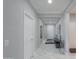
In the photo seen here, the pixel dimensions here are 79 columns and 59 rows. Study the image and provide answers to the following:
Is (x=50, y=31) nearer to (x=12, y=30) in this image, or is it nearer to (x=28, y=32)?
(x=28, y=32)

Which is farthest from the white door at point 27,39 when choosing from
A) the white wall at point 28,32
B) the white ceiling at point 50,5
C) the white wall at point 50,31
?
the white wall at point 50,31

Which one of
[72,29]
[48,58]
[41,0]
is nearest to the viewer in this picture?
[41,0]

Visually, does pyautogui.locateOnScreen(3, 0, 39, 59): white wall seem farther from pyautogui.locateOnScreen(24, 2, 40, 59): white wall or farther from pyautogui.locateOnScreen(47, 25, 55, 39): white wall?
pyautogui.locateOnScreen(47, 25, 55, 39): white wall

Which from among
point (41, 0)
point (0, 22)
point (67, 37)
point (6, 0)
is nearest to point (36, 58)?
point (67, 37)

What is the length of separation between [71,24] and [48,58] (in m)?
3.21

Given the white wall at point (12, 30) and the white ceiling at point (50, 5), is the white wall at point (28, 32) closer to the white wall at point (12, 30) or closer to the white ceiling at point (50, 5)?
the white ceiling at point (50, 5)

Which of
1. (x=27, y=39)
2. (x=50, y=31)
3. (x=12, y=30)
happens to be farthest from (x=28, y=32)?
(x=50, y=31)

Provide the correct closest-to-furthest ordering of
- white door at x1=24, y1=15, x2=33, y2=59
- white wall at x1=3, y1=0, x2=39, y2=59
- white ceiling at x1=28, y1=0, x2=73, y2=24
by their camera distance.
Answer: white wall at x1=3, y1=0, x2=39, y2=59
white door at x1=24, y1=15, x2=33, y2=59
white ceiling at x1=28, y1=0, x2=73, y2=24

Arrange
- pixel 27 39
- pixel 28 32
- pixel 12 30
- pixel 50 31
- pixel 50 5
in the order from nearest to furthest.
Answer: pixel 12 30 < pixel 27 39 < pixel 28 32 < pixel 50 5 < pixel 50 31

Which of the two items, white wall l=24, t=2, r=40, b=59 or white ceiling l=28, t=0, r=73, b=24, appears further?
white ceiling l=28, t=0, r=73, b=24

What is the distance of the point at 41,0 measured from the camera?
416 cm

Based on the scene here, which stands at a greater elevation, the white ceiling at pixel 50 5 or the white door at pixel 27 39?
the white ceiling at pixel 50 5

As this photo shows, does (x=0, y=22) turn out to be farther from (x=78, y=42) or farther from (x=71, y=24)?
(x=71, y=24)

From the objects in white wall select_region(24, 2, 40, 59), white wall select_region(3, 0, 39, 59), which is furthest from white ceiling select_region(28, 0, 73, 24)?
white wall select_region(3, 0, 39, 59)
